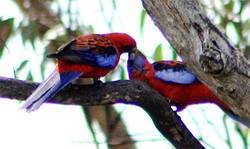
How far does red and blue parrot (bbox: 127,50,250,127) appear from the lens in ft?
17.7

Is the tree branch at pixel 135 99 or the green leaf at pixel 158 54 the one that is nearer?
the tree branch at pixel 135 99

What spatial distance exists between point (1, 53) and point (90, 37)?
69 centimetres

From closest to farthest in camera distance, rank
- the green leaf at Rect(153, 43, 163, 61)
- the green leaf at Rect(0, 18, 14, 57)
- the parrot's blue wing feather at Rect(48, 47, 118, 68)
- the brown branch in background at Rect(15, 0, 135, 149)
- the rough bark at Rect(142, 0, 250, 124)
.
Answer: the rough bark at Rect(142, 0, 250, 124) → the parrot's blue wing feather at Rect(48, 47, 118, 68) → the green leaf at Rect(0, 18, 14, 57) → the green leaf at Rect(153, 43, 163, 61) → the brown branch in background at Rect(15, 0, 135, 149)

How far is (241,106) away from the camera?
3.67 metres

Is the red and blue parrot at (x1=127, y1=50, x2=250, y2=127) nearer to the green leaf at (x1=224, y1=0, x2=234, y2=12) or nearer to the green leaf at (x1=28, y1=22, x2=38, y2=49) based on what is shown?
the green leaf at (x1=28, y1=22, x2=38, y2=49)

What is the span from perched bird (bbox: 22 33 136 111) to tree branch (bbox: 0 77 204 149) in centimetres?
7

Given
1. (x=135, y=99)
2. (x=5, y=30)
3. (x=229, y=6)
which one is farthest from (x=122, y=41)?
(x=135, y=99)

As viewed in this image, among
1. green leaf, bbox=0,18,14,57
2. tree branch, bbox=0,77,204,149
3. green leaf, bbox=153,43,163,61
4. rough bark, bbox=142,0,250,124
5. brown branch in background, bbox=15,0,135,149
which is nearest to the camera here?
rough bark, bbox=142,0,250,124

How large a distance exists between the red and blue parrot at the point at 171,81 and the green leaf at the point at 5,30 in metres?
0.88

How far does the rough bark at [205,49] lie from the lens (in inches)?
135

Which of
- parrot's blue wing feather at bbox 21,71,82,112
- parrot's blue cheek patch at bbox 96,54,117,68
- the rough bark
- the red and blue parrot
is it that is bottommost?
the red and blue parrot

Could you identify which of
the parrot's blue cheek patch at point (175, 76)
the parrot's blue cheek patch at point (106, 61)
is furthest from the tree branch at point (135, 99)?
the parrot's blue cheek patch at point (175, 76)

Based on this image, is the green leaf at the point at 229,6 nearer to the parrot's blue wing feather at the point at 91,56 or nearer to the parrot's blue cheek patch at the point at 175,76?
the parrot's blue cheek patch at the point at 175,76

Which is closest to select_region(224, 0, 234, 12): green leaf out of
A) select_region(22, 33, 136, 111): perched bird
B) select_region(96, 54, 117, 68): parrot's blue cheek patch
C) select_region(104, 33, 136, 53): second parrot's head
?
select_region(104, 33, 136, 53): second parrot's head
